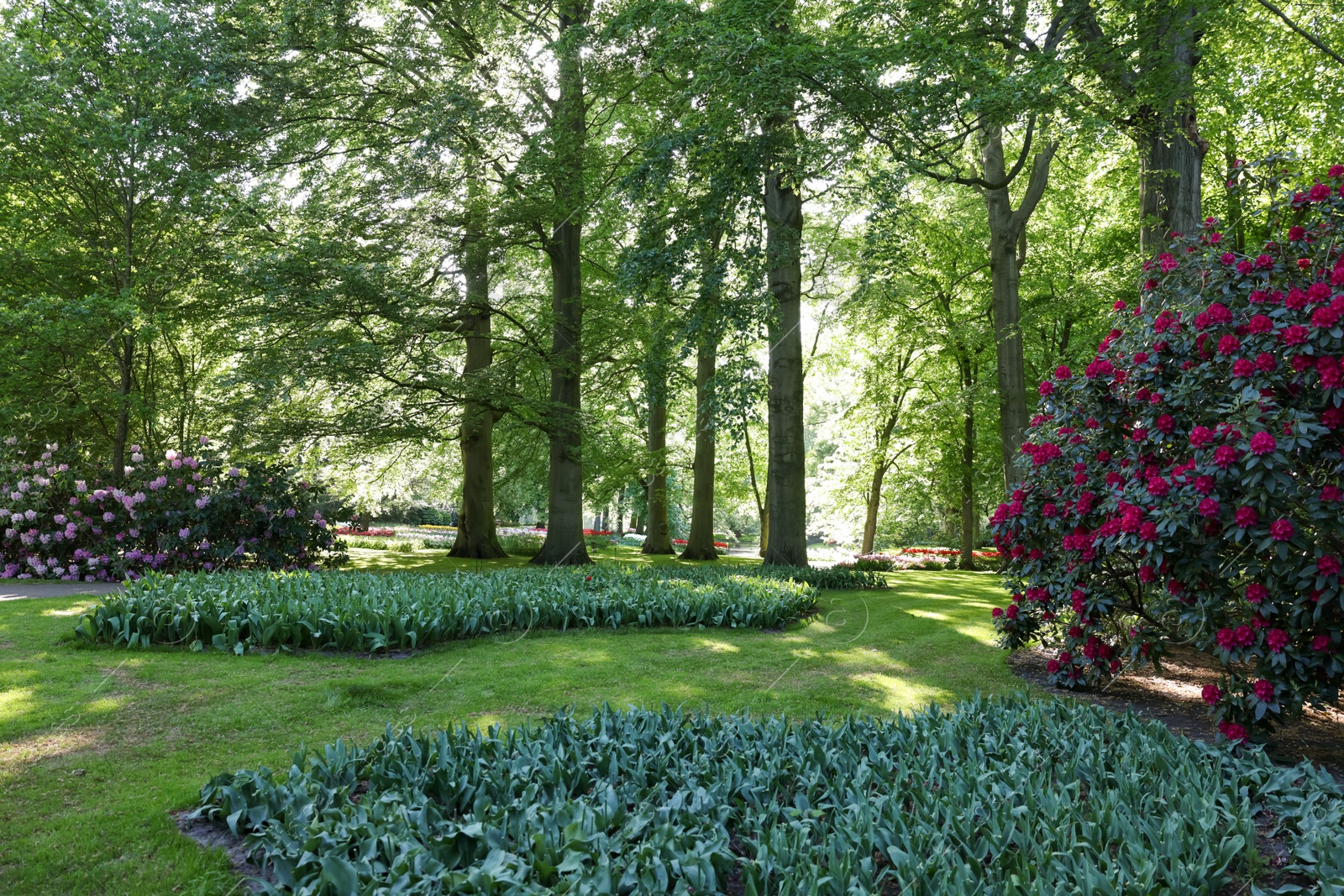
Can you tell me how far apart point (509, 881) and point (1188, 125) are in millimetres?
9913

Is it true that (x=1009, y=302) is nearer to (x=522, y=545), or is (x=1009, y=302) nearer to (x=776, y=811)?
(x=776, y=811)

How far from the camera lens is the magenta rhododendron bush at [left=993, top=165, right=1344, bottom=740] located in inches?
154

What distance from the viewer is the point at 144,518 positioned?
10.4m

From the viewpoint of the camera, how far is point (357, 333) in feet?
40.7

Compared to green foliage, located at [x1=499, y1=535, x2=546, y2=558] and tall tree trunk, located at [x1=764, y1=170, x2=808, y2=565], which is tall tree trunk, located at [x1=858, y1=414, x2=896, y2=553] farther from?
green foliage, located at [x1=499, y1=535, x2=546, y2=558]

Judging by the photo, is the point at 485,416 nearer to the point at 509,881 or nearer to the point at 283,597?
the point at 283,597

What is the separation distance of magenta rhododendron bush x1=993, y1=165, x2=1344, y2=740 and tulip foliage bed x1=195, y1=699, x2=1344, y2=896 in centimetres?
70

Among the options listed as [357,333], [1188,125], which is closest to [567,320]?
[357,333]

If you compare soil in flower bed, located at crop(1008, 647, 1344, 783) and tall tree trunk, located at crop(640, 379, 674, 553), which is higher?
tall tree trunk, located at crop(640, 379, 674, 553)

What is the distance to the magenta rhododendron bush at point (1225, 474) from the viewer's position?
3902 mm

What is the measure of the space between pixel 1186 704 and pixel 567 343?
1171cm

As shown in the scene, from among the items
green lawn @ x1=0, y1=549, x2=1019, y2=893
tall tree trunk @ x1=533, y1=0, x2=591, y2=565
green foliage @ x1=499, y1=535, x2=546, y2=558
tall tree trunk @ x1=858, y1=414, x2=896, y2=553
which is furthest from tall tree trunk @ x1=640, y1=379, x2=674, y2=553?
green lawn @ x1=0, y1=549, x2=1019, y2=893

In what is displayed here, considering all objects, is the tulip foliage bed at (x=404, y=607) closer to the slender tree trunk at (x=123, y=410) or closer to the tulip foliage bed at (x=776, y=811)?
the tulip foliage bed at (x=776, y=811)

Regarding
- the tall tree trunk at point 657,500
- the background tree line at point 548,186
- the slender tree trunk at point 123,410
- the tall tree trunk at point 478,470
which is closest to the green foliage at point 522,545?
the tall tree trunk at point 478,470
